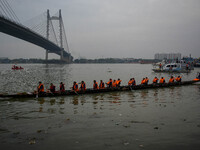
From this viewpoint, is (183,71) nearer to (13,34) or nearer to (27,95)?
(27,95)

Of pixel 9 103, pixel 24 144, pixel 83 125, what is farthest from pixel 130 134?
pixel 9 103

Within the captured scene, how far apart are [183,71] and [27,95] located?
44.1 m

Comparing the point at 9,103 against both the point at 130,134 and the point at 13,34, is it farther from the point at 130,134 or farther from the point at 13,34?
the point at 13,34

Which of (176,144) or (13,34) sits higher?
(13,34)

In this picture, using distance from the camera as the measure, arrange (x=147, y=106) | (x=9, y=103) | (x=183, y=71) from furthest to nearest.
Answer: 1. (x=183, y=71)
2. (x=9, y=103)
3. (x=147, y=106)

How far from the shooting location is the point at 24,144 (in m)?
6.75

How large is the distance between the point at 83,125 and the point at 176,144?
408 centimetres

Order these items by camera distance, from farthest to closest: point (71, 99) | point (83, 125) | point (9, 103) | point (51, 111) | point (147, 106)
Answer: point (71, 99) < point (9, 103) < point (147, 106) < point (51, 111) < point (83, 125)

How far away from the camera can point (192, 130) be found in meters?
7.93

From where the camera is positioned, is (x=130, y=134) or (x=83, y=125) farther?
(x=83, y=125)

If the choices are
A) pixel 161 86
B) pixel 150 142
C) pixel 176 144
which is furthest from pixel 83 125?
pixel 161 86

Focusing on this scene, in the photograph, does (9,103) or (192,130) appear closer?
(192,130)

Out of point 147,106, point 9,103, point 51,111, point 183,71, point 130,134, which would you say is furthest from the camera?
point 183,71

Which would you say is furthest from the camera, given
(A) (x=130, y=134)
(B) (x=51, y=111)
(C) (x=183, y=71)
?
(C) (x=183, y=71)
